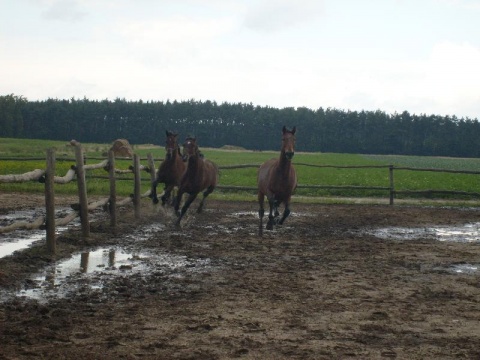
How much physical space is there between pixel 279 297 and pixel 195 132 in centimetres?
10577

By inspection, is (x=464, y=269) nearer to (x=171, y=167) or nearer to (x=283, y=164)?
(x=283, y=164)

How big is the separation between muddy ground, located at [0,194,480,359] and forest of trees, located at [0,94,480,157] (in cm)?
9912

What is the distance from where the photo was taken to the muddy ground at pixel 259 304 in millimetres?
4727

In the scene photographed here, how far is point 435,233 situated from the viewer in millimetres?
13031

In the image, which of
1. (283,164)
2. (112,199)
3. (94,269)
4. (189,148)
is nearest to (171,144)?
(189,148)

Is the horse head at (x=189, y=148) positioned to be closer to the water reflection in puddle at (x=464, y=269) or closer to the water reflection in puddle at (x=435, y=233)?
the water reflection in puddle at (x=435, y=233)

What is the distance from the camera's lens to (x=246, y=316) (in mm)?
5738

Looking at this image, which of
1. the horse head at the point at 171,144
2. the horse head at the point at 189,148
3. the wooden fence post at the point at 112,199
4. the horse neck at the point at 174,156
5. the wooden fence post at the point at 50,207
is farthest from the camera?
the horse neck at the point at 174,156

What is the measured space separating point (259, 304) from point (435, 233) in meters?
8.08

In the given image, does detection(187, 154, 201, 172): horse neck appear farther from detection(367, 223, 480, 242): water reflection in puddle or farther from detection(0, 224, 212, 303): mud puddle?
detection(367, 223, 480, 242): water reflection in puddle

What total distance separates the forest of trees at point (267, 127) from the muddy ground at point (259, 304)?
99.1m

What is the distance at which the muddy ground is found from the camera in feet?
15.5

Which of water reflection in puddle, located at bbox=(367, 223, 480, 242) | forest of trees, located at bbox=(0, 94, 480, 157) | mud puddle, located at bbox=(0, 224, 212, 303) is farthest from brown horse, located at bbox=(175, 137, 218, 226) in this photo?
forest of trees, located at bbox=(0, 94, 480, 157)

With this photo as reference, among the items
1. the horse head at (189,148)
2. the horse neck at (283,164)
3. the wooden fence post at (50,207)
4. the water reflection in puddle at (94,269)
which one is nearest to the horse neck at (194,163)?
the horse head at (189,148)
